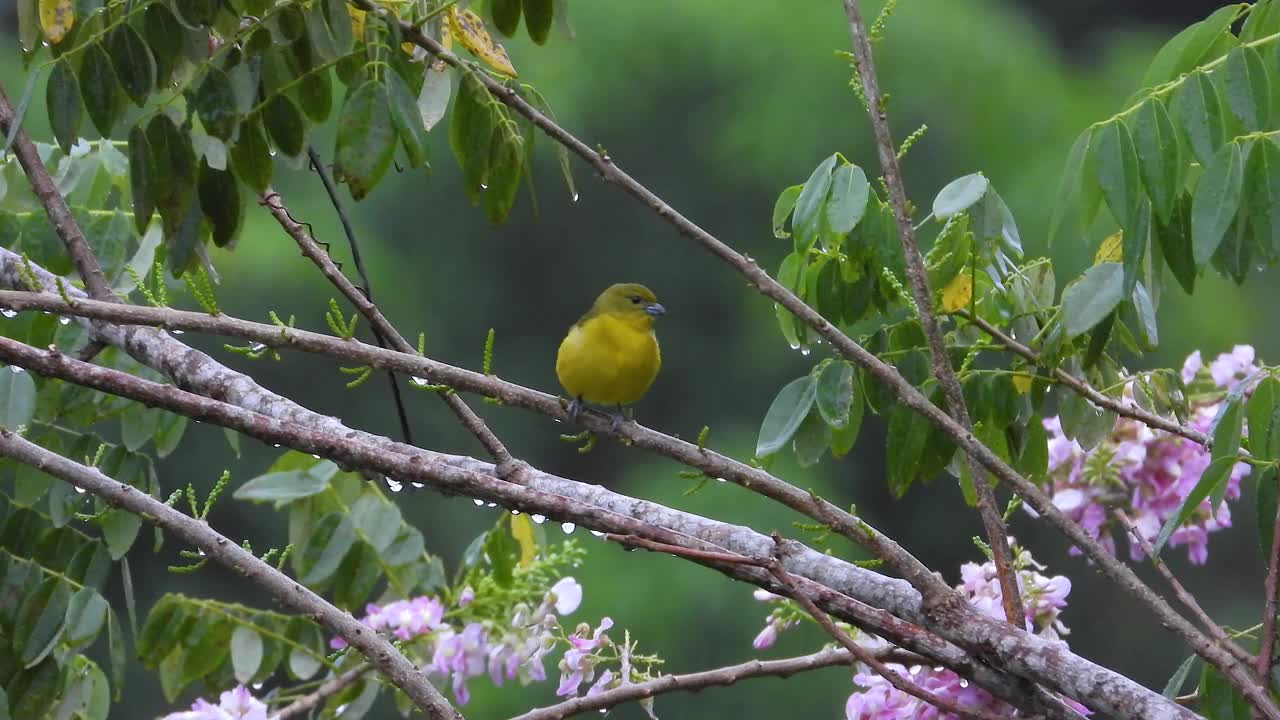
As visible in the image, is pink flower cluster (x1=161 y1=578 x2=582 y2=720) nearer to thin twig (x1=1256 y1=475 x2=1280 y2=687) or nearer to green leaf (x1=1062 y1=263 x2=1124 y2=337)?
green leaf (x1=1062 y1=263 x2=1124 y2=337)

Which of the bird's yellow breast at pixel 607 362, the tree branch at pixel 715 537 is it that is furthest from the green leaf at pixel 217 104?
the bird's yellow breast at pixel 607 362

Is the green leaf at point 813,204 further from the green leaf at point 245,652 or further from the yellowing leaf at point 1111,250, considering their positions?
the green leaf at point 245,652

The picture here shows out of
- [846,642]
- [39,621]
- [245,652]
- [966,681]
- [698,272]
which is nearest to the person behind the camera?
[846,642]

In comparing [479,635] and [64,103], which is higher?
[64,103]

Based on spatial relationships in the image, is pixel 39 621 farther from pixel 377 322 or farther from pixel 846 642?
pixel 846 642

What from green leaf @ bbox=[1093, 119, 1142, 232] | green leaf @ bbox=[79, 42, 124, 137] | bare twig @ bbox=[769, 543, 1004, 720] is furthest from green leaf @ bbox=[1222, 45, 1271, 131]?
green leaf @ bbox=[79, 42, 124, 137]

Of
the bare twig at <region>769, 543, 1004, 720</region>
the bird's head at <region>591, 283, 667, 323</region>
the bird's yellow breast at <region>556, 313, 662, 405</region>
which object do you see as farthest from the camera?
the bird's head at <region>591, 283, 667, 323</region>

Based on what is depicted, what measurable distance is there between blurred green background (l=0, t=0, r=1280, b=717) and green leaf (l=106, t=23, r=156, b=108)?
8007mm

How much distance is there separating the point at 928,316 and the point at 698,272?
11.2 meters

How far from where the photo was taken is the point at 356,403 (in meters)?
12.3

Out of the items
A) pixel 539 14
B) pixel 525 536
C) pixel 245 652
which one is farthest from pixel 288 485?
pixel 539 14

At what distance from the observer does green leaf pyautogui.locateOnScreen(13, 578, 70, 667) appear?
2588 millimetres

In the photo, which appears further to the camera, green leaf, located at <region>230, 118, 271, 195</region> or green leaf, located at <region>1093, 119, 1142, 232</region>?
green leaf, located at <region>230, 118, 271, 195</region>

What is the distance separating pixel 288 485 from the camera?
306cm
